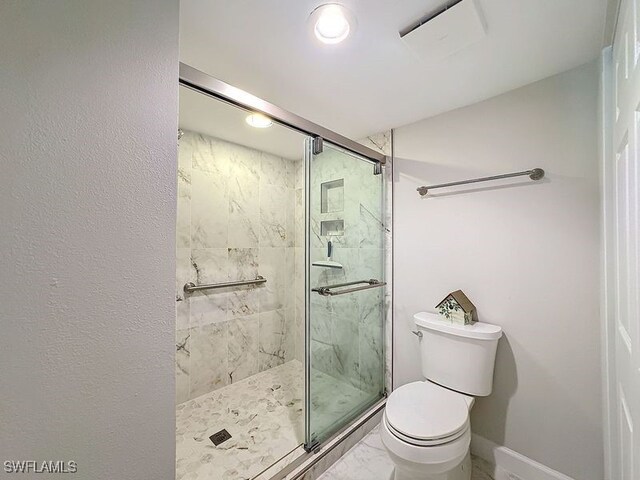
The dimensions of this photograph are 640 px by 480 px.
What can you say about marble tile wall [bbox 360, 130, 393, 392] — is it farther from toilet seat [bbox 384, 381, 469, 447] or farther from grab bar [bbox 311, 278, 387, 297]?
toilet seat [bbox 384, 381, 469, 447]

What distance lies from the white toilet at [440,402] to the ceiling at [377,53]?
1322 millimetres

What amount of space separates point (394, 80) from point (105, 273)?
1.49 m

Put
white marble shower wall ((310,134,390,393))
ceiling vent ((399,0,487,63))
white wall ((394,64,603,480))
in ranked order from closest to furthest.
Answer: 1. ceiling vent ((399,0,487,63))
2. white wall ((394,64,603,480))
3. white marble shower wall ((310,134,390,393))

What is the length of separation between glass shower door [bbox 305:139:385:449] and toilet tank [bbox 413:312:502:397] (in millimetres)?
463

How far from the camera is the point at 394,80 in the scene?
142cm

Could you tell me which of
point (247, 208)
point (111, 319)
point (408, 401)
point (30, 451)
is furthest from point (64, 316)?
point (247, 208)

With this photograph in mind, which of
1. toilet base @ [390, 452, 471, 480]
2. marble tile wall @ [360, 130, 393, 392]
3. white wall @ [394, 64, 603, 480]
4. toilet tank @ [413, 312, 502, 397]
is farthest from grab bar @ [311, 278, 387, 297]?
toilet base @ [390, 452, 471, 480]

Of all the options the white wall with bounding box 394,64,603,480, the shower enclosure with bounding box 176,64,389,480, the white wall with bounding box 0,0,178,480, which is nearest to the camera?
the white wall with bounding box 0,0,178,480

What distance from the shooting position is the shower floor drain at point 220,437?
1.64 meters

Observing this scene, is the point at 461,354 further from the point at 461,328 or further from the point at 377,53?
the point at 377,53

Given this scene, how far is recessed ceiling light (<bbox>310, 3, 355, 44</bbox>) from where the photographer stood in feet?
3.26

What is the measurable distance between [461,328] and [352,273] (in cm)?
72

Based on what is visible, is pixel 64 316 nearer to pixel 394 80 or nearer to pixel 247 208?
pixel 394 80

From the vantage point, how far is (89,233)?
65 centimetres
